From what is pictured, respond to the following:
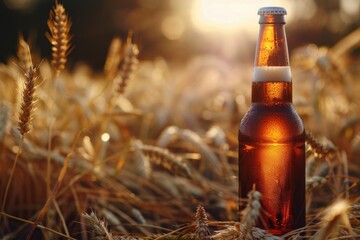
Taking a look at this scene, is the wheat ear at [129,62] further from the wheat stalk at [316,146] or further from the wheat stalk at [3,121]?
the wheat stalk at [316,146]

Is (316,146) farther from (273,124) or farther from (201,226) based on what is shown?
(201,226)

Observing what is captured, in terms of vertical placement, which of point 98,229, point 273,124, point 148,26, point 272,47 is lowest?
point 98,229

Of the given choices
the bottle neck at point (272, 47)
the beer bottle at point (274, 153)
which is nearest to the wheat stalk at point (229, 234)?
the beer bottle at point (274, 153)

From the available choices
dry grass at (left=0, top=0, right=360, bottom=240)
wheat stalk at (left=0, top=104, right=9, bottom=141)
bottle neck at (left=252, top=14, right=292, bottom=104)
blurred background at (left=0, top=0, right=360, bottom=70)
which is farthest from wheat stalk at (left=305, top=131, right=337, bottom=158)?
blurred background at (left=0, top=0, right=360, bottom=70)

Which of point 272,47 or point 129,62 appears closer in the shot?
point 272,47

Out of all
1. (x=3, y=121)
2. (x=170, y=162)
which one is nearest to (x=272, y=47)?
(x=170, y=162)

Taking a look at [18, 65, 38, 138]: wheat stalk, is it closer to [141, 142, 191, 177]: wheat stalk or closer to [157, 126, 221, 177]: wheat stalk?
[141, 142, 191, 177]: wheat stalk

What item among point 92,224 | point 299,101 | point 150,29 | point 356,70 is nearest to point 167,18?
point 150,29

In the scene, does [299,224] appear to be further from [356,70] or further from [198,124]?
[356,70]
